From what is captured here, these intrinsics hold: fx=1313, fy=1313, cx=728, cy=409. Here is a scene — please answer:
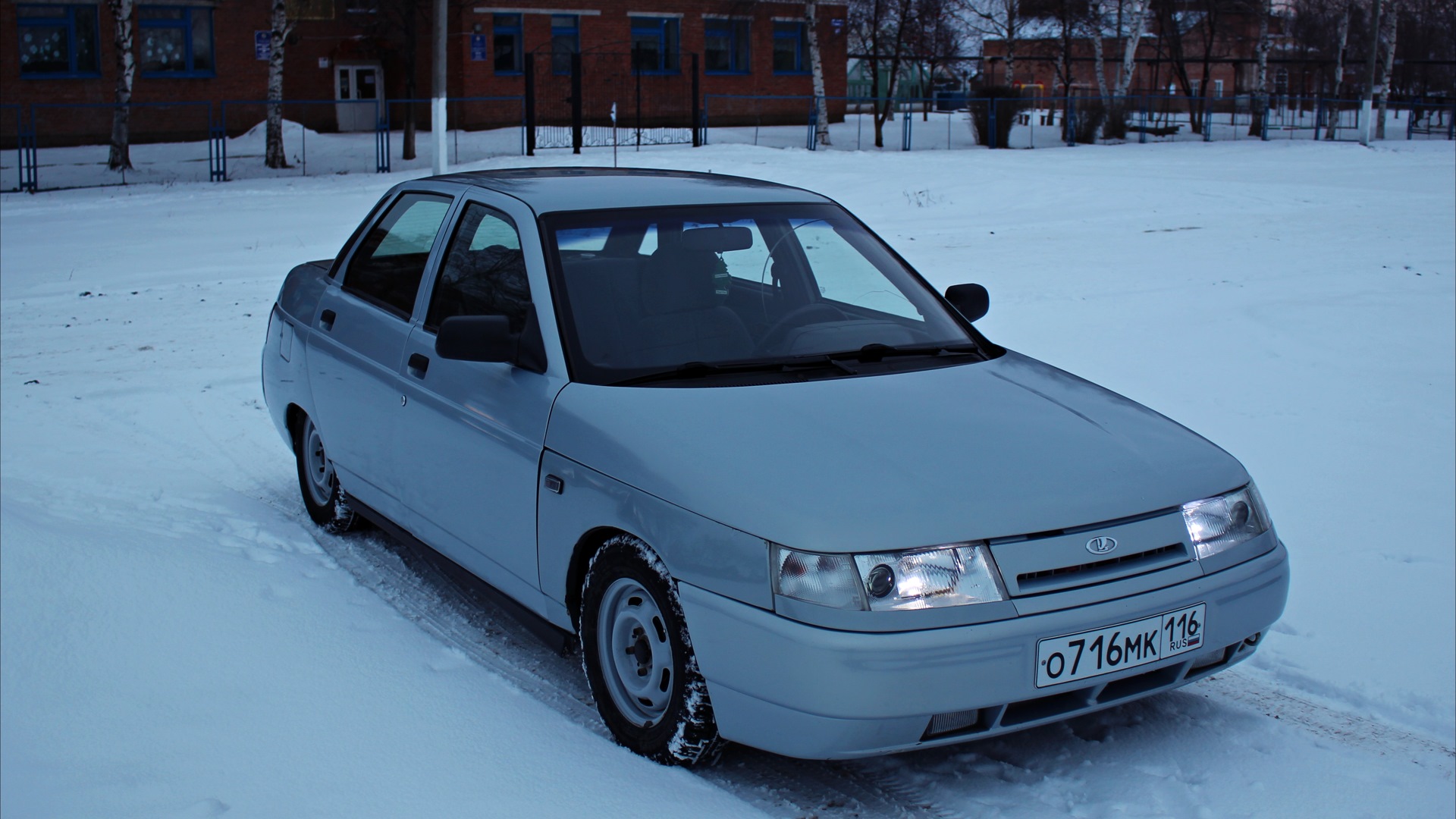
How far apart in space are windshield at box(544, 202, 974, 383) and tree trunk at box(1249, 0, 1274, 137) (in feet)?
133

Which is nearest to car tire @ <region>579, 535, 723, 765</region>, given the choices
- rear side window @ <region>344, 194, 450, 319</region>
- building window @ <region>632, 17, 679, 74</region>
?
rear side window @ <region>344, 194, 450, 319</region>

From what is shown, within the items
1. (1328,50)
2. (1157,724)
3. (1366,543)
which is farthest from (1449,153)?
(1157,724)

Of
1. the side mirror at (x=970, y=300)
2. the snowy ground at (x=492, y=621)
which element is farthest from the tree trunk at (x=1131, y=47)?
the side mirror at (x=970, y=300)

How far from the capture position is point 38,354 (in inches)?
373

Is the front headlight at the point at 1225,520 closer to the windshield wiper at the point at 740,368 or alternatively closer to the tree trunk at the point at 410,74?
the windshield wiper at the point at 740,368

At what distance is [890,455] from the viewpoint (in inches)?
132

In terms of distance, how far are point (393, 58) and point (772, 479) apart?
39817mm

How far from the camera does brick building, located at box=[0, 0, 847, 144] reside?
34.1m

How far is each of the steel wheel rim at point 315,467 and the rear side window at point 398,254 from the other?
0.73 m

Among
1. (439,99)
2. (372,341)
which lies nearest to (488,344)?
(372,341)

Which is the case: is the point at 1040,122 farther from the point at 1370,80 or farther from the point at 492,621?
the point at 492,621

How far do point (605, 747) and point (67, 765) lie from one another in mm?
1468

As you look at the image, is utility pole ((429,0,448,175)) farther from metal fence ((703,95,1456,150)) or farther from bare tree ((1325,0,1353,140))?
bare tree ((1325,0,1353,140))

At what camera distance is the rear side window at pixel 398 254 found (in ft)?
16.1
